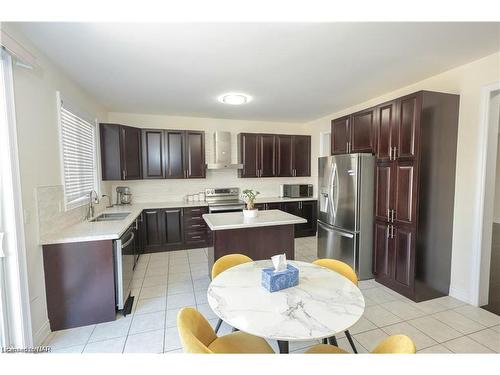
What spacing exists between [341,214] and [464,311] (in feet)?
5.03

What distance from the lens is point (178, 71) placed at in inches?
102

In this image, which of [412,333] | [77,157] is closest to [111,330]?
[77,157]

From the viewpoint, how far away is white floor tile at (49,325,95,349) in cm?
198

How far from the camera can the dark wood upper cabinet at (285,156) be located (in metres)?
5.17

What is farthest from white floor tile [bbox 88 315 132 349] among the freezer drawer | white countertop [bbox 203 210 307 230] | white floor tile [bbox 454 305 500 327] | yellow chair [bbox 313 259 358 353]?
white floor tile [bbox 454 305 500 327]

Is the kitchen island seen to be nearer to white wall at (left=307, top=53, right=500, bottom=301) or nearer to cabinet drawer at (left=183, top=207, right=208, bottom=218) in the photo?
cabinet drawer at (left=183, top=207, right=208, bottom=218)

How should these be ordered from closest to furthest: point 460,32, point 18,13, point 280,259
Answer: point 18,13 → point 280,259 → point 460,32

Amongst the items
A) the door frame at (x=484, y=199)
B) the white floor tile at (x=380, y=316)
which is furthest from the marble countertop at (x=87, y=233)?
the door frame at (x=484, y=199)

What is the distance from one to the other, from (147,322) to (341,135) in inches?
135

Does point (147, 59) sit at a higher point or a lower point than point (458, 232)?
higher

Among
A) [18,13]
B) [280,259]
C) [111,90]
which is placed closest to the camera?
[18,13]
